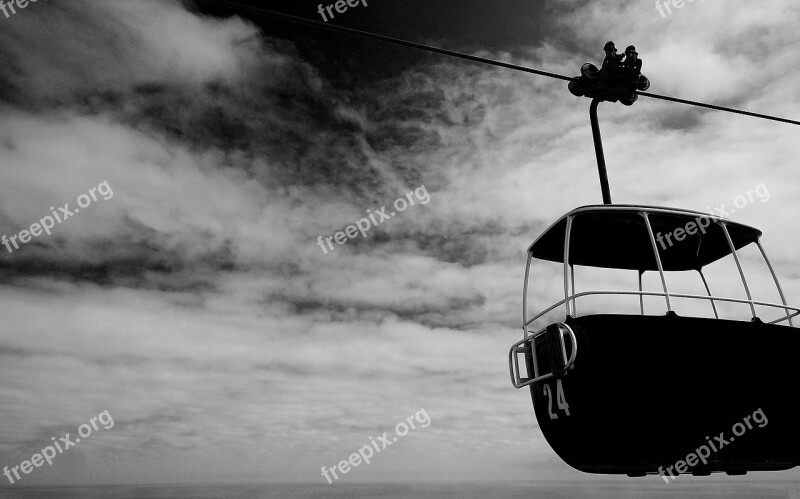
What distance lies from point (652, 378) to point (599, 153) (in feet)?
7.60

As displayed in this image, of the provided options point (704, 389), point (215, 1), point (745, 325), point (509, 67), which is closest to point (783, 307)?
point (745, 325)

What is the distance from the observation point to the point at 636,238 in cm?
711

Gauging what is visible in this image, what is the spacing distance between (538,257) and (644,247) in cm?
147

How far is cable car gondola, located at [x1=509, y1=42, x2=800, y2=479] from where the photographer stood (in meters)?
5.16

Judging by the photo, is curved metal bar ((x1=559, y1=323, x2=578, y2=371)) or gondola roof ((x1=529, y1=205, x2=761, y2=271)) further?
gondola roof ((x1=529, y1=205, x2=761, y2=271))

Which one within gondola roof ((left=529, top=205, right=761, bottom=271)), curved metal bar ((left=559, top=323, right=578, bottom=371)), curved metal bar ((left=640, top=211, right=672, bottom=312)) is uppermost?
gondola roof ((left=529, top=205, right=761, bottom=271))

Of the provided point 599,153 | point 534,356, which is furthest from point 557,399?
point 599,153

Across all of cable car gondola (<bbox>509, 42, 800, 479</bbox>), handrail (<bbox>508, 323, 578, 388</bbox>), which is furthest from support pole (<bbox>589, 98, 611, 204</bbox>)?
handrail (<bbox>508, 323, 578, 388</bbox>)

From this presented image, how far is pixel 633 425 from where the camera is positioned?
16.8ft

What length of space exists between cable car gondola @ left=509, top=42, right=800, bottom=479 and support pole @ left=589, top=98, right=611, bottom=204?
11 millimetres

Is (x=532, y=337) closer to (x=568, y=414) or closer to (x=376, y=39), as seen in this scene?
(x=568, y=414)

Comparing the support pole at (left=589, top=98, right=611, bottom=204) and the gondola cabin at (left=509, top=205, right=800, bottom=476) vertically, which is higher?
the support pole at (left=589, top=98, right=611, bottom=204)

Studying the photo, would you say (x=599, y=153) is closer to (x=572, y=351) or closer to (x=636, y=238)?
(x=636, y=238)

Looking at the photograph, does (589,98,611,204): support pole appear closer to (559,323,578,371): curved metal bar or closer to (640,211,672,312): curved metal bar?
(640,211,672,312): curved metal bar
